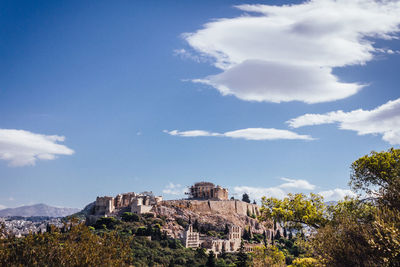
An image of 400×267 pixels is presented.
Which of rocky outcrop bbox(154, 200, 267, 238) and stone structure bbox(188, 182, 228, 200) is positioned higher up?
stone structure bbox(188, 182, 228, 200)

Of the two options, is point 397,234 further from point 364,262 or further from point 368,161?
point 368,161

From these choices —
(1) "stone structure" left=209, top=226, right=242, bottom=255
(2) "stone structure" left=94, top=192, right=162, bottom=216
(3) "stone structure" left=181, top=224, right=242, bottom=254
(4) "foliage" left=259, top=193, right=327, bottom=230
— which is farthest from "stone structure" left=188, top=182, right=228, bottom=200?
(4) "foliage" left=259, top=193, right=327, bottom=230

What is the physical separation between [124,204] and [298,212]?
285 feet

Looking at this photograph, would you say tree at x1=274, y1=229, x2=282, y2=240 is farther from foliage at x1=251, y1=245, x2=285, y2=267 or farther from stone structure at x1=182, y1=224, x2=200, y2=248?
foliage at x1=251, y1=245, x2=285, y2=267

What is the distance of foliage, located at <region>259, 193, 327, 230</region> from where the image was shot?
2048cm

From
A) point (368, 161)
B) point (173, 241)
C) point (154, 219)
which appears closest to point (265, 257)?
point (368, 161)

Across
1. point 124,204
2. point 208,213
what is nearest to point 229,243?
point 208,213

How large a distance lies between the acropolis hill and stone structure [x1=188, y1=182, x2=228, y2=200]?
1.31ft

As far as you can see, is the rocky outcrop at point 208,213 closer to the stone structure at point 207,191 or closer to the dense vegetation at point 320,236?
the stone structure at point 207,191

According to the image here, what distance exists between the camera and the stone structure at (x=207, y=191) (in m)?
129

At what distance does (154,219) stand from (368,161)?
245 ft

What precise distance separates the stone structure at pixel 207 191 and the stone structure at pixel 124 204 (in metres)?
29.4

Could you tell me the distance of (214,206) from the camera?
377 feet

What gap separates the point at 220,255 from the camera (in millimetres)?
76688
